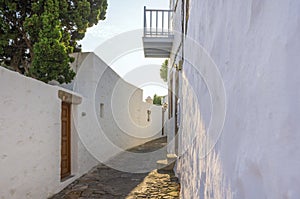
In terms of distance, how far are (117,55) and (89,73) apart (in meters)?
1.09

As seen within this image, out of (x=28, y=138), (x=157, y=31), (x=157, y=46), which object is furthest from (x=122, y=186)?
(x=157, y=31)

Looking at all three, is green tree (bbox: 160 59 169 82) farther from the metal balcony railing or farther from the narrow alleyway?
the narrow alleyway

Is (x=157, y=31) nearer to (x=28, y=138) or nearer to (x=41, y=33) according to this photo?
(x=41, y=33)

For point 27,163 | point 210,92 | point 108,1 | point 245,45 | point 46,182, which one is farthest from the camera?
point 108,1

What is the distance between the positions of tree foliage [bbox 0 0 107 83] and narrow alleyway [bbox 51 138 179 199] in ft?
9.53

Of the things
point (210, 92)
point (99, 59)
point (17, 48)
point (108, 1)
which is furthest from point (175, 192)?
point (108, 1)

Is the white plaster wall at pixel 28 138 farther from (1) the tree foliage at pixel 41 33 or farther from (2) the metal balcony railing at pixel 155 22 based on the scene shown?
(2) the metal balcony railing at pixel 155 22

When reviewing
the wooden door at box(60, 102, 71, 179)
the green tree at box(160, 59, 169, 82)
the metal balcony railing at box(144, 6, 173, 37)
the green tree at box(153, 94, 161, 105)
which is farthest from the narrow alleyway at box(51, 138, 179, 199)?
the green tree at box(153, 94, 161, 105)

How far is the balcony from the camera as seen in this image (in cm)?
815

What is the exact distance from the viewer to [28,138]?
4.43 m

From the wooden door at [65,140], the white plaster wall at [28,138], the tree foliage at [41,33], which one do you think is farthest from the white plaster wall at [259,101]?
the tree foliage at [41,33]

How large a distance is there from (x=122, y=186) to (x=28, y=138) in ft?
8.70

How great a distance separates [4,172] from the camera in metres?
3.69

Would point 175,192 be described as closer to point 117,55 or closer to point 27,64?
point 117,55
